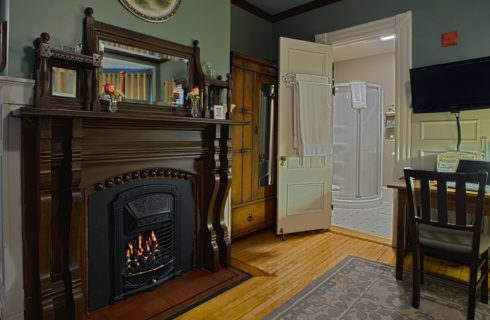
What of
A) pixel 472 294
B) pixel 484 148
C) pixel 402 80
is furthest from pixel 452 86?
pixel 472 294

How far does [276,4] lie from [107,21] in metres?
2.36

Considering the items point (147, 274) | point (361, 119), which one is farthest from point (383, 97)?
point (147, 274)

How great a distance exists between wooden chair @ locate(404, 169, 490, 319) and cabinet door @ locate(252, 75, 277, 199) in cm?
168

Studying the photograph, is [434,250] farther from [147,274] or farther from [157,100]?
[157,100]

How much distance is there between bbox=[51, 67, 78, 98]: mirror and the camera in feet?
5.74

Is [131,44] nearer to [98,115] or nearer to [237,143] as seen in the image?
[98,115]

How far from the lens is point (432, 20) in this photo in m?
2.84

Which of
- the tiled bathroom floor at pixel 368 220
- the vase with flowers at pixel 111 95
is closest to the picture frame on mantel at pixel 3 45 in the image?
the vase with flowers at pixel 111 95

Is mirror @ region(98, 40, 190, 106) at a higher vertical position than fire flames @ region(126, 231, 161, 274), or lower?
higher

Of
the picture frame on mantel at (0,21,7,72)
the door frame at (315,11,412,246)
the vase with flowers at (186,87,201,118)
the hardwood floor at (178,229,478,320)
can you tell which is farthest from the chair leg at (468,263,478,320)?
the picture frame on mantel at (0,21,7,72)

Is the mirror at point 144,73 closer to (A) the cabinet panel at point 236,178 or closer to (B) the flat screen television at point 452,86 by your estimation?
(A) the cabinet panel at point 236,178

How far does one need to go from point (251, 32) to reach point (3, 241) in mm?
3251

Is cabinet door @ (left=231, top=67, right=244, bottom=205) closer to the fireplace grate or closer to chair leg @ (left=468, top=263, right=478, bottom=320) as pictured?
the fireplace grate

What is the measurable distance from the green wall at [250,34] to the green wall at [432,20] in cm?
79
